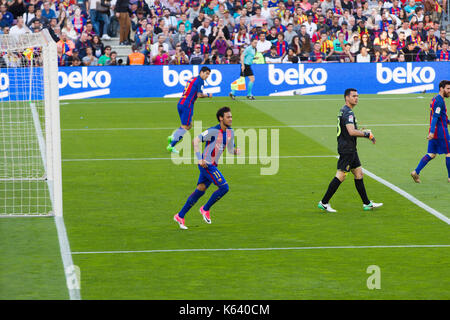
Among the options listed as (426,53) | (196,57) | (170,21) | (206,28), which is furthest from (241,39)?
(426,53)

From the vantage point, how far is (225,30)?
3522 cm

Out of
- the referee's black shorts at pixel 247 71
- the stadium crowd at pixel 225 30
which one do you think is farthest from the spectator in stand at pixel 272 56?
the referee's black shorts at pixel 247 71

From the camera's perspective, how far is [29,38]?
15406mm

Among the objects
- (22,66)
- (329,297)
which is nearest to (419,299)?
(329,297)

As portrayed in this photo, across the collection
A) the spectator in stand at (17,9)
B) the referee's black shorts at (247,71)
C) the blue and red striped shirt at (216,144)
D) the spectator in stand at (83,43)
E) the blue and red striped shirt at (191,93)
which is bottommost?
the blue and red striped shirt at (216,144)

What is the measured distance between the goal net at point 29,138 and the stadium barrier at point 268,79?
3330 millimetres

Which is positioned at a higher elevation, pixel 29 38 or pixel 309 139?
pixel 29 38

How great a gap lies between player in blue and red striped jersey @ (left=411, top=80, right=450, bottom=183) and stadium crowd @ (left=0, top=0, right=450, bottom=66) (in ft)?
58.2

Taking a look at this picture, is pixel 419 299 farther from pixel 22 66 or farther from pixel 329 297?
pixel 22 66

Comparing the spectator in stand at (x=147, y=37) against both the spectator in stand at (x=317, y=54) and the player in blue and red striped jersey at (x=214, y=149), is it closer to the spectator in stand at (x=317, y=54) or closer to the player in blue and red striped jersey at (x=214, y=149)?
the spectator in stand at (x=317, y=54)

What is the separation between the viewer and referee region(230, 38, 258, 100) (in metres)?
31.9

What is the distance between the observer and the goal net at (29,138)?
13.9 m
